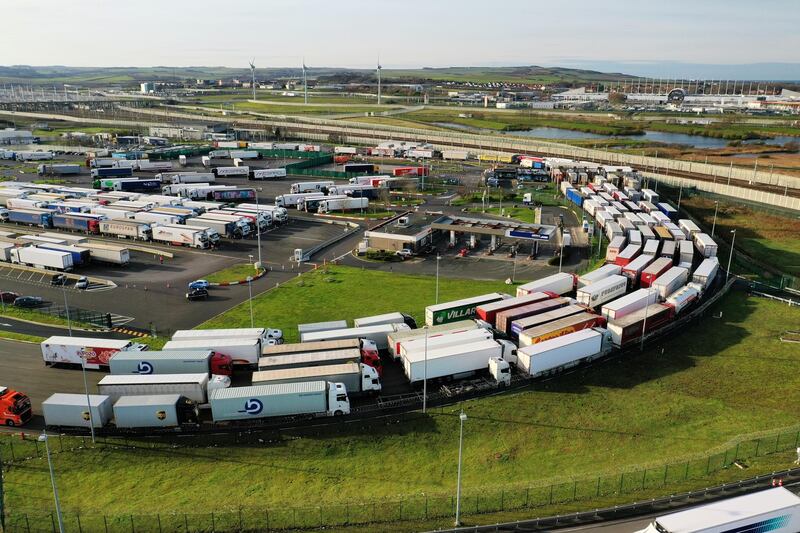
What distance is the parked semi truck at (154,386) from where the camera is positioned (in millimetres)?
32781

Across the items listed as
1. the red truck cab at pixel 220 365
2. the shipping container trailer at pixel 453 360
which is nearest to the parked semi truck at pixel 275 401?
the red truck cab at pixel 220 365

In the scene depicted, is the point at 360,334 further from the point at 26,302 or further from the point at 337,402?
the point at 26,302

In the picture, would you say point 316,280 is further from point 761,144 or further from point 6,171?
point 761,144

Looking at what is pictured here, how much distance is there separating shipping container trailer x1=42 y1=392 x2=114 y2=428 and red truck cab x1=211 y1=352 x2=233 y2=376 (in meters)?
6.81

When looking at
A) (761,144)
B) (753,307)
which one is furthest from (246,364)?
(761,144)

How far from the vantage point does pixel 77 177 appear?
111500mm

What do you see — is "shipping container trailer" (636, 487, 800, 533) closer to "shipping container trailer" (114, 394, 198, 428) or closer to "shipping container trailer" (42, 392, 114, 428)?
"shipping container trailer" (114, 394, 198, 428)

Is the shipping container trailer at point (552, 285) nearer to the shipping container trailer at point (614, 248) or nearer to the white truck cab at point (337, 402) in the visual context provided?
the shipping container trailer at point (614, 248)

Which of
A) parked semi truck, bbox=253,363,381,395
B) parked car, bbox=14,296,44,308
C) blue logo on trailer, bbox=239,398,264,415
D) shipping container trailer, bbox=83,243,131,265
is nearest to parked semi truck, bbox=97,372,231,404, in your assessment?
blue logo on trailer, bbox=239,398,264,415

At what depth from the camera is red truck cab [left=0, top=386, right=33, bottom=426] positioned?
1236 inches

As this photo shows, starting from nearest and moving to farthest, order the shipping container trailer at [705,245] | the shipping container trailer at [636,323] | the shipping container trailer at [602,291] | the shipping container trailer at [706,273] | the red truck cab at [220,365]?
1. the red truck cab at [220,365]
2. the shipping container trailer at [636,323]
3. the shipping container trailer at [602,291]
4. the shipping container trailer at [706,273]
5. the shipping container trailer at [705,245]

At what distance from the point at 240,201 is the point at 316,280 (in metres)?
43.6

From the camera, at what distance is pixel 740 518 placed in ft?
70.7

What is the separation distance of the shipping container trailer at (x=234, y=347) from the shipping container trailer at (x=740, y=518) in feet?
84.3
